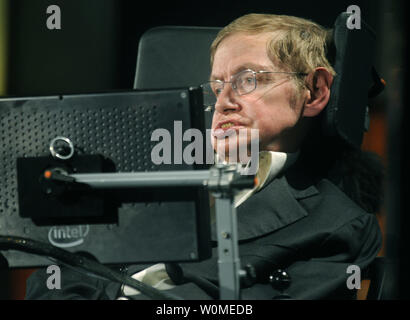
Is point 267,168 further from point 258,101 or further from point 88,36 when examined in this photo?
point 88,36

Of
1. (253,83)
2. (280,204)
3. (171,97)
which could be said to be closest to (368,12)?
(253,83)

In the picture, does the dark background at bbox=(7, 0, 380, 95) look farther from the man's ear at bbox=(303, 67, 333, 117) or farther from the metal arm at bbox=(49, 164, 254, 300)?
the metal arm at bbox=(49, 164, 254, 300)

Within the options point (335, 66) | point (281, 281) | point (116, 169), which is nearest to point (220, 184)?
point (116, 169)

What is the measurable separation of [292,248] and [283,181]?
0.67ft

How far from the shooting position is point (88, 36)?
8.09 feet

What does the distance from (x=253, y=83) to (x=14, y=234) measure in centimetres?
69

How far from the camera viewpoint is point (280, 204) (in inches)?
54.9

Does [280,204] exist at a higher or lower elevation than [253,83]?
lower

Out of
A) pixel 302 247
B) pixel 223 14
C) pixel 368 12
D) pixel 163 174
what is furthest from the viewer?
pixel 223 14

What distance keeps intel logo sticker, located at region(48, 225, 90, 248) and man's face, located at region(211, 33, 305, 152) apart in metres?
0.52

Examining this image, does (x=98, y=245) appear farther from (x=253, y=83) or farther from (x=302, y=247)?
(x=253, y=83)

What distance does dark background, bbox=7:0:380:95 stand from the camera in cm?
209

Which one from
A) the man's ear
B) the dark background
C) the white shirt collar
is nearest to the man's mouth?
the white shirt collar

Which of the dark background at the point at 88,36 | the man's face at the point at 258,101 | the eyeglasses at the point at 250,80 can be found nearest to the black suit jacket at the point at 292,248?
the man's face at the point at 258,101
